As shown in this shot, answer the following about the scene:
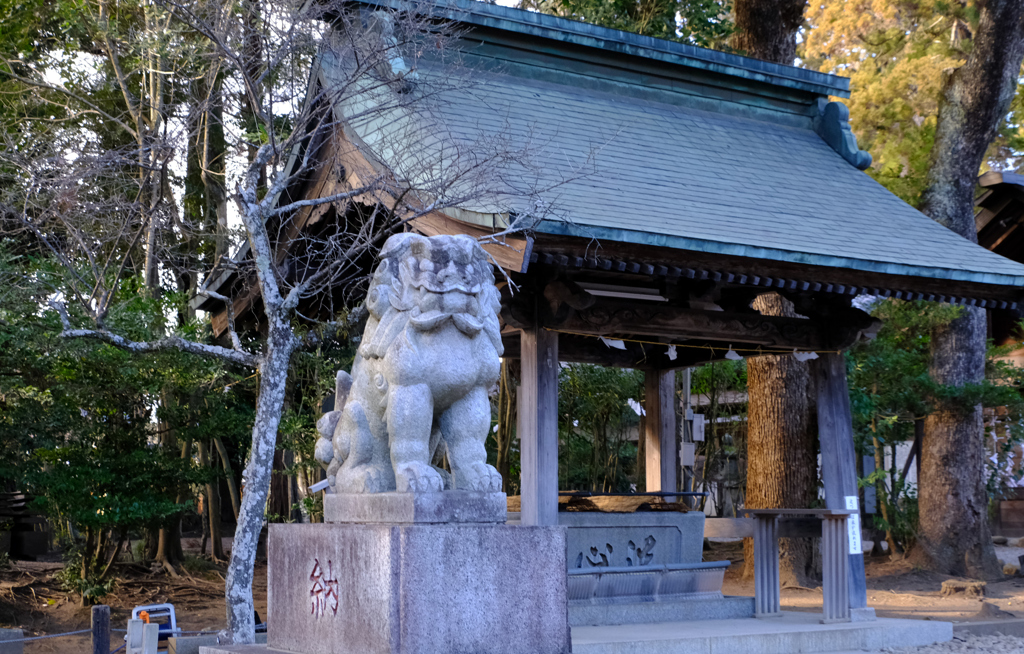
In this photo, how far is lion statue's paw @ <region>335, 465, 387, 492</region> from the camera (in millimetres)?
4453

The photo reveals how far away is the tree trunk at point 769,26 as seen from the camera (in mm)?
13062

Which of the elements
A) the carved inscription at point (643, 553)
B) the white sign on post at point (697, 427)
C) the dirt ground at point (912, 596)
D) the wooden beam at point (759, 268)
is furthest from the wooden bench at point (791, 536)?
the white sign on post at point (697, 427)

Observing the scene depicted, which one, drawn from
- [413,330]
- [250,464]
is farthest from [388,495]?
[250,464]

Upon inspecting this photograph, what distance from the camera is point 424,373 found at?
4.35m

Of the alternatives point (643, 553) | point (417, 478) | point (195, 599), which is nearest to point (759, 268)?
point (643, 553)

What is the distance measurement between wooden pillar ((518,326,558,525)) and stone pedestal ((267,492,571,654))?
2979mm

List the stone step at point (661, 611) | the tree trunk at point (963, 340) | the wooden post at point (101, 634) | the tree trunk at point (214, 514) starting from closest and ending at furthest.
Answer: the wooden post at point (101, 634)
the stone step at point (661, 611)
the tree trunk at point (963, 340)
the tree trunk at point (214, 514)

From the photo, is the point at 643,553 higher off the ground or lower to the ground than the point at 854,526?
lower

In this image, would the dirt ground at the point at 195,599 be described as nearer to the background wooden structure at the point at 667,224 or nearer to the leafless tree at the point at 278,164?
the background wooden structure at the point at 667,224

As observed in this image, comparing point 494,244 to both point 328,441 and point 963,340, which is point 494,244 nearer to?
point 328,441

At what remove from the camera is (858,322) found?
858 cm

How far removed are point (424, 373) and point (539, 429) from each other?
319cm

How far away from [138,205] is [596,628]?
185 inches

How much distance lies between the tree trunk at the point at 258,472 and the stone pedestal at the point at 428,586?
206 centimetres
